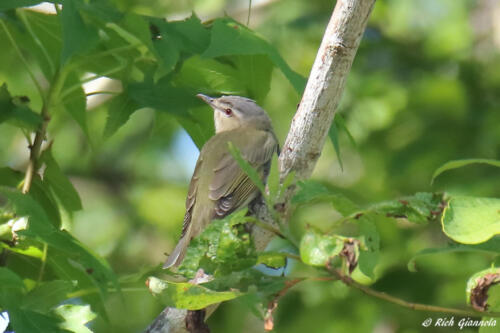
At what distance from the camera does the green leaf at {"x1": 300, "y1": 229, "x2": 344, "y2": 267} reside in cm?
229

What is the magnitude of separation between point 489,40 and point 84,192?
→ 6.42 meters

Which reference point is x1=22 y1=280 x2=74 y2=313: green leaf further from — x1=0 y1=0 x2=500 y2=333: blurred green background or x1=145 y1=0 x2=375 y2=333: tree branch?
x1=0 y1=0 x2=500 y2=333: blurred green background

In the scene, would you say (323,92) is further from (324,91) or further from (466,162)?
(466,162)

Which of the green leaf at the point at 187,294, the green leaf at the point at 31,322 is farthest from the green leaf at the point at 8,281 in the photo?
the green leaf at the point at 187,294

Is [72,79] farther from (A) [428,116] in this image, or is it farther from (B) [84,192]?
(B) [84,192]

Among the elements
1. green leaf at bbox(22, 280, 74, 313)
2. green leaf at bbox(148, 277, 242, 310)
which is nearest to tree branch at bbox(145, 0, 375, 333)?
green leaf at bbox(22, 280, 74, 313)

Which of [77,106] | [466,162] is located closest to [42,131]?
[77,106]

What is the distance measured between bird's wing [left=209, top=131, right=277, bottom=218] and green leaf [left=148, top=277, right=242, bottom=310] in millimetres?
1964

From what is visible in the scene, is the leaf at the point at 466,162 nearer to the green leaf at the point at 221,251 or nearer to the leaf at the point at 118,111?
the green leaf at the point at 221,251

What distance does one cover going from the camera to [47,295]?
302 centimetres

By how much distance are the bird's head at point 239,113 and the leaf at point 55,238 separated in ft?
9.14

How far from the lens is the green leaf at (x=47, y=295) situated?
9.80 ft

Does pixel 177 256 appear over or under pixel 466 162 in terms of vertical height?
under

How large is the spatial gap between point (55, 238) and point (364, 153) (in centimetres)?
739
